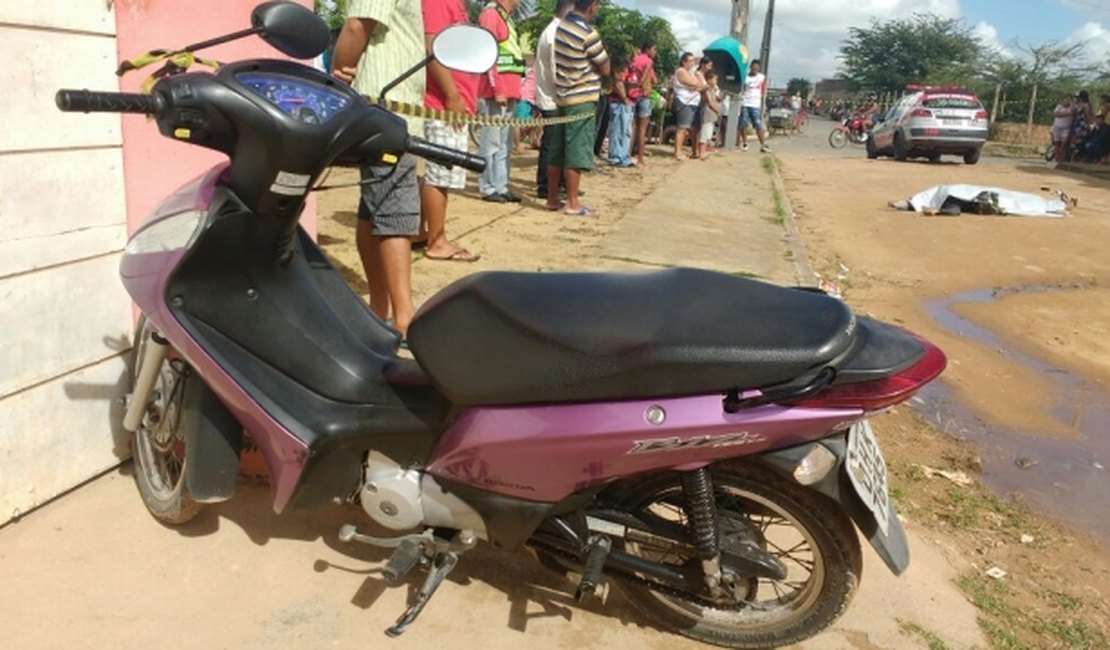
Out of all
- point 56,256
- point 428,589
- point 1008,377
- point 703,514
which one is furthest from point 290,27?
point 1008,377

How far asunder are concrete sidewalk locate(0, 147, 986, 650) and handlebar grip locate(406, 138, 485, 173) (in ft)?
3.72

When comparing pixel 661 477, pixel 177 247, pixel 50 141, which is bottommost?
pixel 661 477

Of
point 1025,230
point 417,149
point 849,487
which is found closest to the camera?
point 849,487

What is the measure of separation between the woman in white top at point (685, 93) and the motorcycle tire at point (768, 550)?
1380cm

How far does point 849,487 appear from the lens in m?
2.02

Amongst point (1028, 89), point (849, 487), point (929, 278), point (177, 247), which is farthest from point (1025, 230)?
point (1028, 89)

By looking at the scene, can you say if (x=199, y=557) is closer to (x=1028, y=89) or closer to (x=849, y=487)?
(x=849, y=487)

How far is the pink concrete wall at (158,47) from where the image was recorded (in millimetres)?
2766

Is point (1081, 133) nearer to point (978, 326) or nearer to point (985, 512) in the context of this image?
point (978, 326)

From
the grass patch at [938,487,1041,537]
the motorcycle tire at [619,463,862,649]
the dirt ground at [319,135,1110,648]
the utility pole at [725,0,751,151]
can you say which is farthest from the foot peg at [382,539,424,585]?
the utility pole at [725,0,751,151]

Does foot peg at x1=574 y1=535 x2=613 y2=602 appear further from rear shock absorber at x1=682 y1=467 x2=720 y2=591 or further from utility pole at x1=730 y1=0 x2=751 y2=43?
utility pole at x1=730 y1=0 x2=751 y2=43

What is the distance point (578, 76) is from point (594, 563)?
5860mm

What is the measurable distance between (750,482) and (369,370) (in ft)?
3.37

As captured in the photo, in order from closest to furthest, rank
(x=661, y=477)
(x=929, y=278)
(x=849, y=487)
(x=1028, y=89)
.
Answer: (x=849, y=487), (x=661, y=477), (x=929, y=278), (x=1028, y=89)
